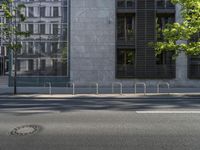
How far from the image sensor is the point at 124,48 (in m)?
24.6

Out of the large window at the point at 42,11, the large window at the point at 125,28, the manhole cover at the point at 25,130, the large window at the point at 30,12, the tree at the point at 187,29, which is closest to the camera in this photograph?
the manhole cover at the point at 25,130

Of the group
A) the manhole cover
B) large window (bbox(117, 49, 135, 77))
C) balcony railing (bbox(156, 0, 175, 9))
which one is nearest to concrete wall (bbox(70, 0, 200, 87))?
large window (bbox(117, 49, 135, 77))

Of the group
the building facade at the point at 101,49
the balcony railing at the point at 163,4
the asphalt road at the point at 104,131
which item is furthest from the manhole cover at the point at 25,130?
the balcony railing at the point at 163,4

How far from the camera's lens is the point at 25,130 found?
22.6 feet

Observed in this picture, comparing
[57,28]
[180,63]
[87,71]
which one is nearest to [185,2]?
[180,63]

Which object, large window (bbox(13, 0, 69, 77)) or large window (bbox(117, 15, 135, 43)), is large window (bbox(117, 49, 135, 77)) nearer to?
large window (bbox(117, 15, 135, 43))

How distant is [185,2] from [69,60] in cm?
1240

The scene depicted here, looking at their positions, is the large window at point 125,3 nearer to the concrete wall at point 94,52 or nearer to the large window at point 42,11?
the concrete wall at point 94,52

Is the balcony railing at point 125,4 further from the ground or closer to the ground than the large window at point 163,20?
further from the ground

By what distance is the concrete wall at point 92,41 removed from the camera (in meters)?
24.1

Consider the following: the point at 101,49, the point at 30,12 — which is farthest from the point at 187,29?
the point at 30,12

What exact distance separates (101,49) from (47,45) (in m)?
5.56

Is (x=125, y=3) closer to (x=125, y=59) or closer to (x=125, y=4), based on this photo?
(x=125, y=4)

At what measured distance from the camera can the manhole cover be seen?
658cm
